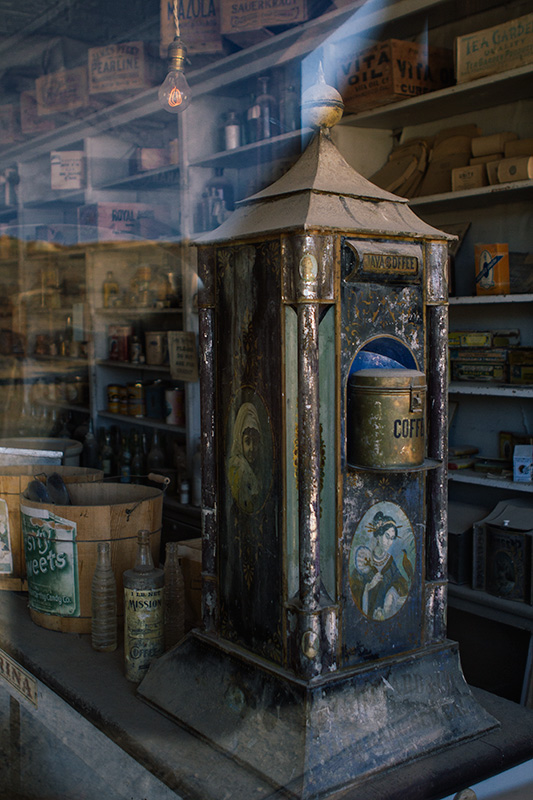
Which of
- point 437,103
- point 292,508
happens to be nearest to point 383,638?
point 292,508

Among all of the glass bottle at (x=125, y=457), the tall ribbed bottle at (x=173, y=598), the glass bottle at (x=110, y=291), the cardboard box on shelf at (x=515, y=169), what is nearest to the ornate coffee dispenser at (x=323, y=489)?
the tall ribbed bottle at (x=173, y=598)

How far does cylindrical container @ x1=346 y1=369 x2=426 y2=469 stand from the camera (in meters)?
1.06

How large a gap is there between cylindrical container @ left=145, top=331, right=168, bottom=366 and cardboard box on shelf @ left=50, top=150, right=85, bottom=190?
876 millimetres

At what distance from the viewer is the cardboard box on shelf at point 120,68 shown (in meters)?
3.01

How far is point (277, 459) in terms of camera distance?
1.09 metres

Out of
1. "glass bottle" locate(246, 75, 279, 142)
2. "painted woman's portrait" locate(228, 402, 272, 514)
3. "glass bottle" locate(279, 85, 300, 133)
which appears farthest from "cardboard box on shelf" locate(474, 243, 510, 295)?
"painted woman's portrait" locate(228, 402, 272, 514)

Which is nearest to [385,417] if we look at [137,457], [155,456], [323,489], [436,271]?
[323,489]

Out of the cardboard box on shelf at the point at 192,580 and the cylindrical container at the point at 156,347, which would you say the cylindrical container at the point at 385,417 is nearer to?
the cardboard box on shelf at the point at 192,580

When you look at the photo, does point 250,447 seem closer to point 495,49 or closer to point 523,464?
point 523,464

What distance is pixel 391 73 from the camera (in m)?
2.68

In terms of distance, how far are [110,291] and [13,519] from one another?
2.72 meters

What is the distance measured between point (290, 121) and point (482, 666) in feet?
7.17

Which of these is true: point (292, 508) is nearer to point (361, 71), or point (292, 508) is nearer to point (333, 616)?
point (333, 616)

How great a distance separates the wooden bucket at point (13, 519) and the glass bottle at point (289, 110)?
181 cm
